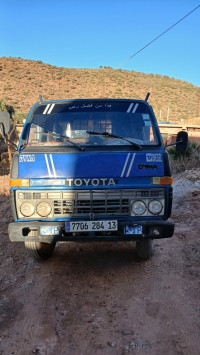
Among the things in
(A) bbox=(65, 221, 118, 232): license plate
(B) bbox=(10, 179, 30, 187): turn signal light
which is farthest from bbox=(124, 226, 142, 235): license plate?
(B) bbox=(10, 179, 30, 187): turn signal light

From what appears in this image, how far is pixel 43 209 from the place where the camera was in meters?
3.66

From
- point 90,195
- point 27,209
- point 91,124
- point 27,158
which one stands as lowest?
point 27,209

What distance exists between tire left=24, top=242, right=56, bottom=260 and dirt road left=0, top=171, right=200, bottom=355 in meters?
0.11

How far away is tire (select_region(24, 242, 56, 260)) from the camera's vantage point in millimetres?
4246

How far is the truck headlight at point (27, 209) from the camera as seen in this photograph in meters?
3.68

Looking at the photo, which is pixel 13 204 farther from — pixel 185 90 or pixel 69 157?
pixel 185 90

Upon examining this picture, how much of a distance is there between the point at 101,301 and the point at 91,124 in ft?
7.43

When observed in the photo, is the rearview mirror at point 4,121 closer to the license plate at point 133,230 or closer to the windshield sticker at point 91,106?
the windshield sticker at point 91,106

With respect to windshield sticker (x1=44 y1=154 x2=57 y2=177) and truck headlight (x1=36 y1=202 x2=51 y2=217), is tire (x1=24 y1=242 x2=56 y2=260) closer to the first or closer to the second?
truck headlight (x1=36 y1=202 x2=51 y2=217)

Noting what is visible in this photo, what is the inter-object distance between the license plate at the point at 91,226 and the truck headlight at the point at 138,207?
279 millimetres

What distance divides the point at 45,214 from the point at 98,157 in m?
0.91

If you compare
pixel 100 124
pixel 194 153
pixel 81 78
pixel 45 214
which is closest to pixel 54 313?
pixel 45 214

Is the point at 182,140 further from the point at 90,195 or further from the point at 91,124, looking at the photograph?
the point at 90,195

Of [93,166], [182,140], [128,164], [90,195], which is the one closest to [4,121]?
[93,166]
